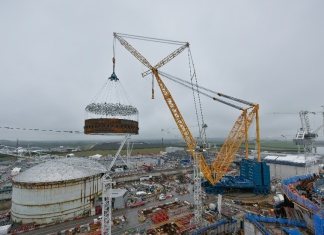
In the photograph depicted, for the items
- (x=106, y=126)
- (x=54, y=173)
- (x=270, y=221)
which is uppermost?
(x=106, y=126)

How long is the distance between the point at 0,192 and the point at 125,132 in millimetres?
63418

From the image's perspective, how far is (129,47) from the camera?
52.3 m

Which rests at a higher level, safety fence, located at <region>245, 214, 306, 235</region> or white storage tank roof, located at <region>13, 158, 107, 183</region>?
white storage tank roof, located at <region>13, 158, 107, 183</region>

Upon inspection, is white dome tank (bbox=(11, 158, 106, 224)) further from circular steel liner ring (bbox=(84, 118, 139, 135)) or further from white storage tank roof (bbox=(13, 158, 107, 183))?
circular steel liner ring (bbox=(84, 118, 139, 135))

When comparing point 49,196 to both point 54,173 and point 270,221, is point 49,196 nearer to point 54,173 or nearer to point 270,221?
point 54,173

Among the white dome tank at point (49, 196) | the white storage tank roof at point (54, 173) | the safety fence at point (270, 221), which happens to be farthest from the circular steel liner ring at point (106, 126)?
the safety fence at point (270, 221)

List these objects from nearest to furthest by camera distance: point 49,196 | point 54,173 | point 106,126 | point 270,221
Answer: point 270,221, point 106,126, point 49,196, point 54,173

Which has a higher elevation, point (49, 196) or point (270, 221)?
point (270, 221)

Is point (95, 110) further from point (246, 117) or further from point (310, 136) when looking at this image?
point (310, 136)

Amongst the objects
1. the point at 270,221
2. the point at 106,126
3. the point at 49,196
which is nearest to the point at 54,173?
the point at 49,196

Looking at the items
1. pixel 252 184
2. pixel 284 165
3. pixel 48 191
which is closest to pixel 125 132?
pixel 48 191

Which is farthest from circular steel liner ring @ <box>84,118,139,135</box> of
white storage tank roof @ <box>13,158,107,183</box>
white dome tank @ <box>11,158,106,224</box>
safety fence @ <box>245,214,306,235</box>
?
safety fence @ <box>245,214,306,235</box>

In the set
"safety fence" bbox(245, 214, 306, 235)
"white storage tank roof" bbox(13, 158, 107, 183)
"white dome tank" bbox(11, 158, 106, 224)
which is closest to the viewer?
"safety fence" bbox(245, 214, 306, 235)

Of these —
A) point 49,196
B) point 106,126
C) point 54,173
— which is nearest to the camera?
point 106,126
